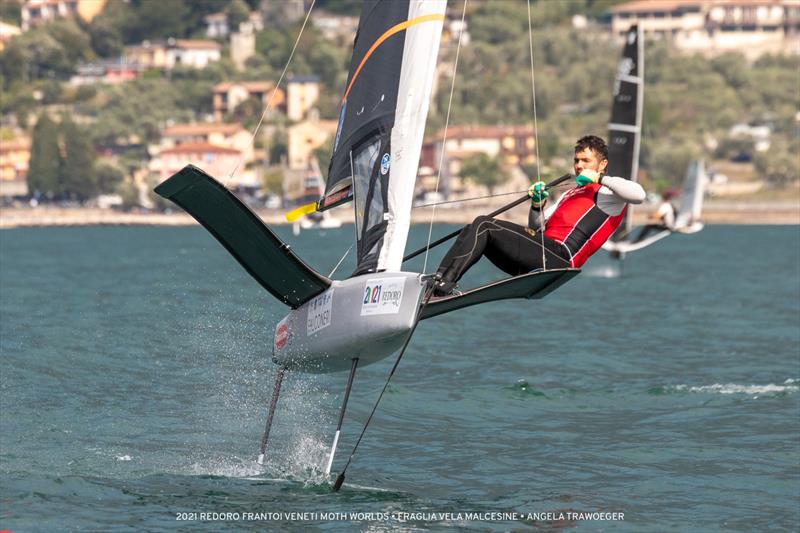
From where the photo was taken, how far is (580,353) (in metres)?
20.1

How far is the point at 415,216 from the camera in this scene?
386 feet

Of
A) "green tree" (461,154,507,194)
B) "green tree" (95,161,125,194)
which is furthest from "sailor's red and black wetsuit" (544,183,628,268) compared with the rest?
"green tree" (95,161,125,194)

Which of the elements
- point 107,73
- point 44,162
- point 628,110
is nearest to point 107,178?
point 44,162

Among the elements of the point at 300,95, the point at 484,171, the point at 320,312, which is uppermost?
the point at 320,312

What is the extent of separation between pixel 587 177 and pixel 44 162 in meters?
128

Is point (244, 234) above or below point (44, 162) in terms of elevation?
above

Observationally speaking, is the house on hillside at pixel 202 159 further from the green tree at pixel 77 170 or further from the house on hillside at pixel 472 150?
the house on hillside at pixel 472 150

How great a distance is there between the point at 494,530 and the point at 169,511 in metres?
2.09

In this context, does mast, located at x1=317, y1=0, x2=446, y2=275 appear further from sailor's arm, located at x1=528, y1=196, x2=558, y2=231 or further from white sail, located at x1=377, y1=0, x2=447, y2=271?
sailor's arm, located at x1=528, y1=196, x2=558, y2=231

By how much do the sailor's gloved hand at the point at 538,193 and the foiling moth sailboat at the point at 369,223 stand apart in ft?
1.75

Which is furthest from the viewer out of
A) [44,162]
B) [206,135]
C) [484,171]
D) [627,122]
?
[206,135]

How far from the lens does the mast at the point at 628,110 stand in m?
37.2

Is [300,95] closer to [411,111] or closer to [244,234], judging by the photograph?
[411,111]

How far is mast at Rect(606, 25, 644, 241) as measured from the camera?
122 feet
